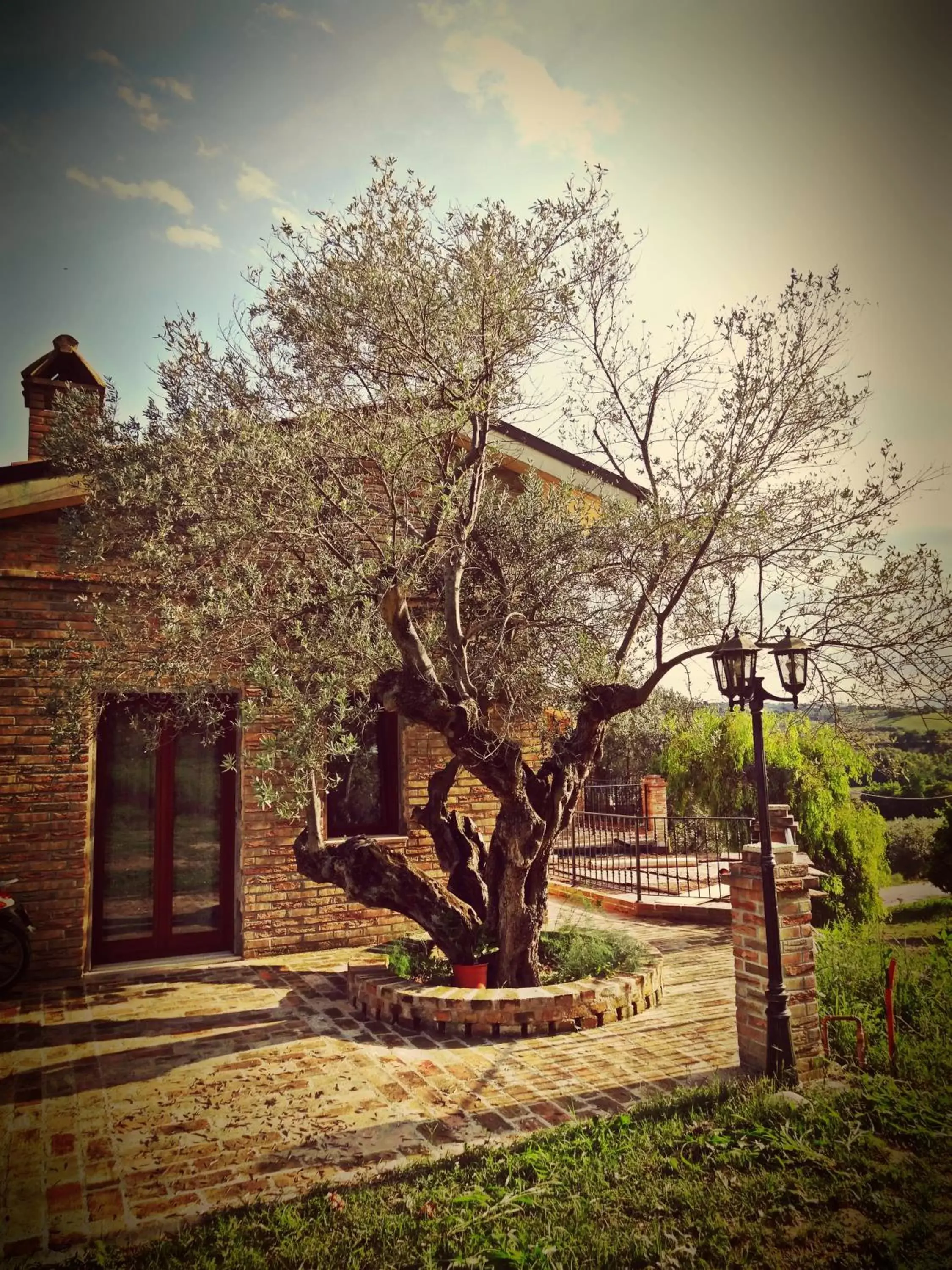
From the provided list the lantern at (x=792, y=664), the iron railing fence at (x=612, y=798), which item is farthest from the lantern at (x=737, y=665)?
the iron railing fence at (x=612, y=798)

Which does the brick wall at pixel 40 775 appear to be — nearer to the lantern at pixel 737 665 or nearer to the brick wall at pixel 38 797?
the brick wall at pixel 38 797

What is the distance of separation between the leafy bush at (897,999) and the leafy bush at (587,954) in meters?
1.63

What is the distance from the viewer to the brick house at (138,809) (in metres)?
7.28

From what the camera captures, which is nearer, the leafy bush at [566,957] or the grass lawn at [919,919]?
the leafy bush at [566,957]

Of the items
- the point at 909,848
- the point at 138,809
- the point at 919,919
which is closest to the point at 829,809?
the point at 919,919

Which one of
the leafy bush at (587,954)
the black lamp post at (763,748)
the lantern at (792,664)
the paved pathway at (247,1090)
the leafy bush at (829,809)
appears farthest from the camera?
the leafy bush at (829,809)

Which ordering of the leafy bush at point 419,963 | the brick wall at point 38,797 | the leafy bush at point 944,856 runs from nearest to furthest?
the leafy bush at point 419,963, the brick wall at point 38,797, the leafy bush at point 944,856

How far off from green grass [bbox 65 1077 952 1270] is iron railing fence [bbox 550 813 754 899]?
16.4 ft

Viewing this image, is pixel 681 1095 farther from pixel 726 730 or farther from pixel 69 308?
pixel 726 730

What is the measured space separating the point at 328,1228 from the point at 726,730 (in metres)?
10.4

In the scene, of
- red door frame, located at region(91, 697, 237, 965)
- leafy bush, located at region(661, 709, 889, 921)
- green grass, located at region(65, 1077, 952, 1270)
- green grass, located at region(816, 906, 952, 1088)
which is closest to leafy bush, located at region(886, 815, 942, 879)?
leafy bush, located at region(661, 709, 889, 921)

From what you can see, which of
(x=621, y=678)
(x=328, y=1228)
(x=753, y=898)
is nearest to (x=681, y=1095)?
(x=753, y=898)

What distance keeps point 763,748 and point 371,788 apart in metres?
5.60

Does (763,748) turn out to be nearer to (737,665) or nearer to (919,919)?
(737,665)
